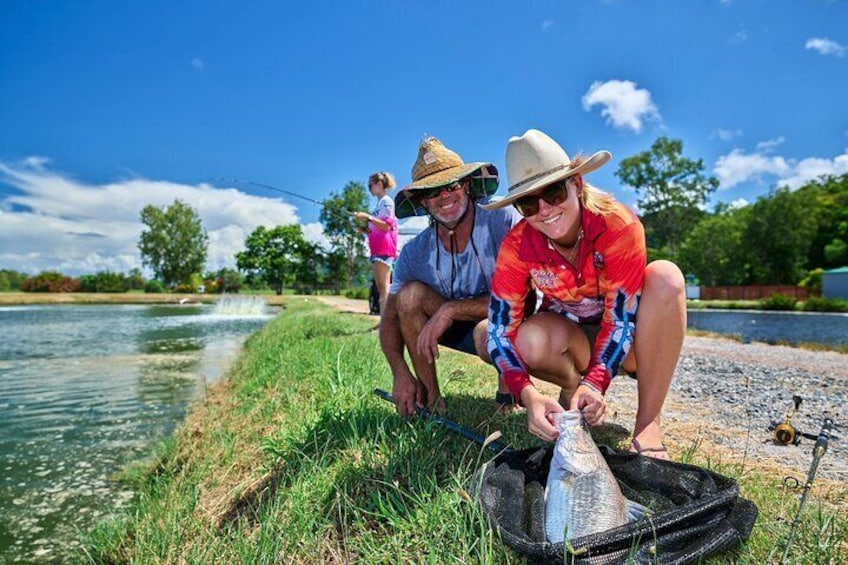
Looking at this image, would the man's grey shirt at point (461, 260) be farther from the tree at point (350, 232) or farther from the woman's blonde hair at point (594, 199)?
the tree at point (350, 232)

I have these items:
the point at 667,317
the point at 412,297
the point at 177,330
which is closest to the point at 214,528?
the point at 412,297

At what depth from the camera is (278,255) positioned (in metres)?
Answer: 66.9

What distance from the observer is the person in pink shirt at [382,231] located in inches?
307

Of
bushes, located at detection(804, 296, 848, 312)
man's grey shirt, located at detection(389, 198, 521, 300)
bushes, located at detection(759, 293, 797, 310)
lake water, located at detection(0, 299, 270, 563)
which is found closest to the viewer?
man's grey shirt, located at detection(389, 198, 521, 300)

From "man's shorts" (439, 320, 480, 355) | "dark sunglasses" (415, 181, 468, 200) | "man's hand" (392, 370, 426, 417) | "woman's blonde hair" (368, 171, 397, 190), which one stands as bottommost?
"man's hand" (392, 370, 426, 417)

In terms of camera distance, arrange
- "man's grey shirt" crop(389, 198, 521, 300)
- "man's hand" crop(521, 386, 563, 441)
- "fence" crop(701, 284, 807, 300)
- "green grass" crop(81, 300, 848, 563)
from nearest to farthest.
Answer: "green grass" crop(81, 300, 848, 563) → "man's hand" crop(521, 386, 563, 441) → "man's grey shirt" crop(389, 198, 521, 300) → "fence" crop(701, 284, 807, 300)

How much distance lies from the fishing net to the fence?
5160 cm

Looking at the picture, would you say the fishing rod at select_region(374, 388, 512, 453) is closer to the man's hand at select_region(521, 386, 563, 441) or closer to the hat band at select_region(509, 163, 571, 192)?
the man's hand at select_region(521, 386, 563, 441)

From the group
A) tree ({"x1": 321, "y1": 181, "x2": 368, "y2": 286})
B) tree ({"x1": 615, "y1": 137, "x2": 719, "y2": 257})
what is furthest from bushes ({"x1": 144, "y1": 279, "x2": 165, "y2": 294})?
tree ({"x1": 615, "y1": 137, "x2": 719, "y2": 257})

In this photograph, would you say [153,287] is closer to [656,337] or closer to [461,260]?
[461,260]

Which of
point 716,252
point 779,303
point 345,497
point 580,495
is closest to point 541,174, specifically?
point 580,495

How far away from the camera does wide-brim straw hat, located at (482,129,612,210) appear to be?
2.07 meters

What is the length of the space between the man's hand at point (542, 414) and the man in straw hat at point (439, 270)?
814 millimetres

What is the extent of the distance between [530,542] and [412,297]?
1643 millimetres
